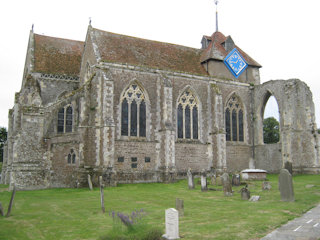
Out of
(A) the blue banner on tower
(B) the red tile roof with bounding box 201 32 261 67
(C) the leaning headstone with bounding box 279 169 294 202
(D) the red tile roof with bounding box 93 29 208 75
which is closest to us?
(C) the leaning headstone with bounding box 279 169 294 202

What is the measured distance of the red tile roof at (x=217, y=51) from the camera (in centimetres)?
3217

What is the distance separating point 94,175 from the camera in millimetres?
23516

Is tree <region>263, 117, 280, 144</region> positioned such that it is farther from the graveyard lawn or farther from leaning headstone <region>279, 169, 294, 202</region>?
leaning headstone <region>279, 169, 294, 202</region>

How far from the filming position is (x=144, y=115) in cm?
2716

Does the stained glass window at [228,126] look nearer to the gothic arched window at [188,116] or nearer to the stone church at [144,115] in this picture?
the stone church at [144,115]

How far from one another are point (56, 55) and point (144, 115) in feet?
40.0

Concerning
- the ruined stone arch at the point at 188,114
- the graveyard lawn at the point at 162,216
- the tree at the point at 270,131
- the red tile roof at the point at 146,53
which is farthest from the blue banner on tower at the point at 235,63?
the tree at the point at 270,131

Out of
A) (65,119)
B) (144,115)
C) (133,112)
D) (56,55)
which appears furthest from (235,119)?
(56,55)

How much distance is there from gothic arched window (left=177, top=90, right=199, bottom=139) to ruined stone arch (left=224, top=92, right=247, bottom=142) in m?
3.44

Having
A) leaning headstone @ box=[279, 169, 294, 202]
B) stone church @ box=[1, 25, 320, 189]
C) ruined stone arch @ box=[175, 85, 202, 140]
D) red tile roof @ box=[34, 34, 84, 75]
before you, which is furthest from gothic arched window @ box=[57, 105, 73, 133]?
leaning headstone @ box=[279, 169, 294, 202]

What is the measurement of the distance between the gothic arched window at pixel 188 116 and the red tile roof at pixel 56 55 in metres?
11.0

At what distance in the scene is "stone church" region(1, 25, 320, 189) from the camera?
988 inches

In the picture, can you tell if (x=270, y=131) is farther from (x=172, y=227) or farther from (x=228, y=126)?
(x=172, y=227)

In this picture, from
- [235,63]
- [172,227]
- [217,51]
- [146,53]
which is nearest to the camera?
[172,227]
